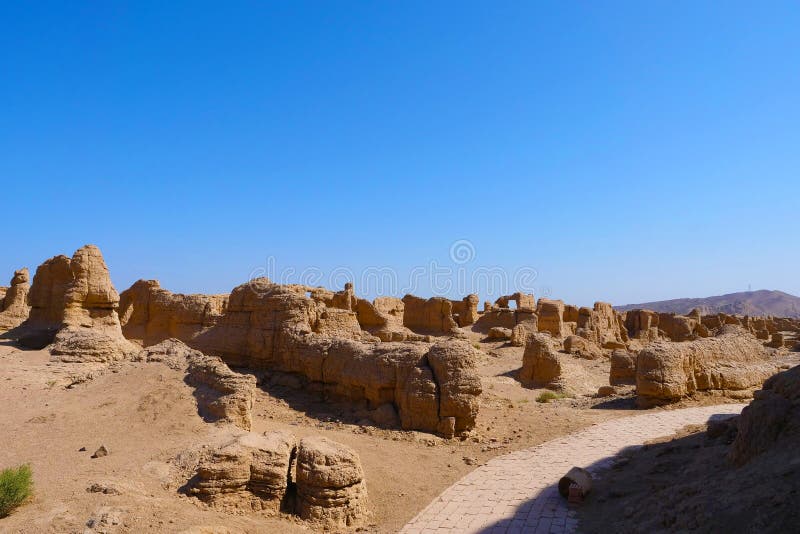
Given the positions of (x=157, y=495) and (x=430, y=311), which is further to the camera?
(x=430, y=311)

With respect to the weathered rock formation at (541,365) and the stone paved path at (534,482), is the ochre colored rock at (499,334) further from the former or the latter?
the stone paved path at (534,482)

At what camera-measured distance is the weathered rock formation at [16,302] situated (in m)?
21.2

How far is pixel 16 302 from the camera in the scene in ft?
73.3

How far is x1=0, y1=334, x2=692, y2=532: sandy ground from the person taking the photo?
20.0ft

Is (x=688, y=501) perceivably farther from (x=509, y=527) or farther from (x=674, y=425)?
(x=674, y=425)

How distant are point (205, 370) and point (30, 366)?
431 cm

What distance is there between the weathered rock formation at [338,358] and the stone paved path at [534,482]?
64.2 inches

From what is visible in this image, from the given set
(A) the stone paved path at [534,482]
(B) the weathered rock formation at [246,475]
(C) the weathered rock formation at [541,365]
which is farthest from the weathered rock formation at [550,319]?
(B) the weathered rock formation at [246,475]

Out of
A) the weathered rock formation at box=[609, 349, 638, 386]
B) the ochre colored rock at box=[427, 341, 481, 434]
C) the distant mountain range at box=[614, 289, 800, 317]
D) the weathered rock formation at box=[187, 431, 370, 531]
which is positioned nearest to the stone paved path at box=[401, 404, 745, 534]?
the weathered rock formation at box=[187, 431, 370, 531]

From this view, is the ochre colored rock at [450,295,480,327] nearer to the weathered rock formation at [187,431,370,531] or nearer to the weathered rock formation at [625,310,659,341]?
the weathered rock formation at [625,310,659,341]

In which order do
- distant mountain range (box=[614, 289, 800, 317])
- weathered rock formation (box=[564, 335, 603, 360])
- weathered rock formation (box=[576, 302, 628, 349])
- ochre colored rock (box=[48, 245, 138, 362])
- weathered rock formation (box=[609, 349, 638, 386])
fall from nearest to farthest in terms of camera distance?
ochre colored rock (box=[48, 245, 138, 362])
weathered rock formation (box=[609, 349, 638, 386])
weathered rock formation (box=[564, 335, 603, 360])
weathered rock formation (box=[576, 302, 628, 349])
distant mountain range (box=[614, 289, 800, 317])

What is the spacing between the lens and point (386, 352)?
1210 cm

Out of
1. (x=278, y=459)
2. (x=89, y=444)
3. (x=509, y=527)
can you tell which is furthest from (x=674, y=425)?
(x=89, y=444)

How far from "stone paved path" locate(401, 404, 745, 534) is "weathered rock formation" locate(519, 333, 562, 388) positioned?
5713mm
